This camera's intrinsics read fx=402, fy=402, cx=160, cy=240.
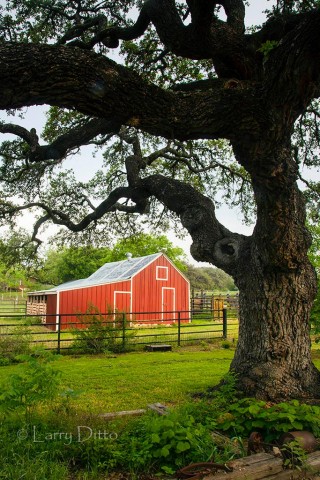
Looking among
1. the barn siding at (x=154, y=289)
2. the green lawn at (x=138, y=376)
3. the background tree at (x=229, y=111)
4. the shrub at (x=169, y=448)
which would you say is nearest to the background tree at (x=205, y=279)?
the barn siding at (x=154, y=289)

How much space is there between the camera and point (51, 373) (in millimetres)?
4617

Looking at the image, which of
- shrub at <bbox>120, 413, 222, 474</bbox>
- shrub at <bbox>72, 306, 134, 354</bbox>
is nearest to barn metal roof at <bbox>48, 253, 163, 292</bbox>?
shrub at <bbox>72, 306, 134, 354</bbox>

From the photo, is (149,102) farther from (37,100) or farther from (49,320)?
(49,320)

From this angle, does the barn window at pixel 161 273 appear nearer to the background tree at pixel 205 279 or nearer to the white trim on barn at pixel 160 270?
the white trim on barn at pixel 160 270

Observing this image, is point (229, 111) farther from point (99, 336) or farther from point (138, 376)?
point (99, 336)

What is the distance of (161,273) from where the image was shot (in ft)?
103

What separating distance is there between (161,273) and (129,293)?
11.1ft

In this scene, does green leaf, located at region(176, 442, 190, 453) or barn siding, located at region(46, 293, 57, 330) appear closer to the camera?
green leaf, located at region(176, 442, 190, 453)

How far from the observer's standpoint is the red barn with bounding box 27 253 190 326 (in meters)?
27.0

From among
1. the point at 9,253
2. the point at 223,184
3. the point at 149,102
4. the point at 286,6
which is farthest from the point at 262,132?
the point at 9,253

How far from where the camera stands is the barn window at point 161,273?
101 feet

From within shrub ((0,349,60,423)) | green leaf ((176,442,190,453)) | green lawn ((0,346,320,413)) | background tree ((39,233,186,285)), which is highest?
background tree ((39,233,186,285))

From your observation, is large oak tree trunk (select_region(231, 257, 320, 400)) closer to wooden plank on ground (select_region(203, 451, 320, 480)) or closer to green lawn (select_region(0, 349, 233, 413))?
green lawn (select_region(0, 349, 233, 413))

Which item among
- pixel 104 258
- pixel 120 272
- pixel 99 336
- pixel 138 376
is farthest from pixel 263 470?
pixel 104 258
